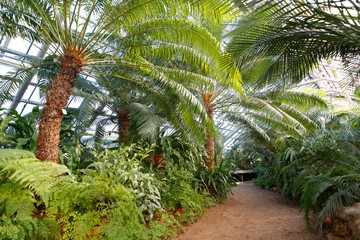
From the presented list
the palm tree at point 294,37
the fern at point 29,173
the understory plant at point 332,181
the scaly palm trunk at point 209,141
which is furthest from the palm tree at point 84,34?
the scaly palm trunk at point 209,141

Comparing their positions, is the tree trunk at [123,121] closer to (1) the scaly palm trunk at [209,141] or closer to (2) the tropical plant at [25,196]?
(1) the scaly palm trunk at [209,141]

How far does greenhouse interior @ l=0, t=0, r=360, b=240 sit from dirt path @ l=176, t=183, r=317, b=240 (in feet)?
0.10

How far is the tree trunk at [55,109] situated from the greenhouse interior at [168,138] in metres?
0.02

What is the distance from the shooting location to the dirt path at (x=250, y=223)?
3.88 meters

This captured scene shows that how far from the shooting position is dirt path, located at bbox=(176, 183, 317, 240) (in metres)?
3.88

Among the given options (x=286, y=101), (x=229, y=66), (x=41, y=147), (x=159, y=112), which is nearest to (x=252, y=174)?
(x=286, y=101)

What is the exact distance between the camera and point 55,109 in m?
3.59

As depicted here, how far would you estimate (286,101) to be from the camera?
7547 millimetres

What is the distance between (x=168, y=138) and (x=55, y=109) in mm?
2579

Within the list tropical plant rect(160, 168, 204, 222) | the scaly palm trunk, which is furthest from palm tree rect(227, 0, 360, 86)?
the scaly palm trunk

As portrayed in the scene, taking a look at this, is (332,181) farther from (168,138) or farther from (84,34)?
(84,34)

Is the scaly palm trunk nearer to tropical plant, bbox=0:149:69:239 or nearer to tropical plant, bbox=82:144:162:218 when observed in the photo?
tropical plant, bbox=82:144:162:218

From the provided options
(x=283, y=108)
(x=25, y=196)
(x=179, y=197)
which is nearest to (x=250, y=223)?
(x=179, y=197)

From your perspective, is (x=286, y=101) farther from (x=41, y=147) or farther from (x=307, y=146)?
(x=41, y=147)
